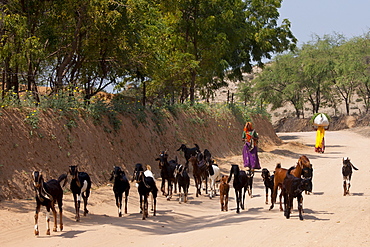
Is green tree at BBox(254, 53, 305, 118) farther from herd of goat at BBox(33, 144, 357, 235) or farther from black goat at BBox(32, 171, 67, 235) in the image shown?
black goat at BBox(32, 171, 67, 235)

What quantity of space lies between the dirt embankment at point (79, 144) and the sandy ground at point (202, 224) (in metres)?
1.08

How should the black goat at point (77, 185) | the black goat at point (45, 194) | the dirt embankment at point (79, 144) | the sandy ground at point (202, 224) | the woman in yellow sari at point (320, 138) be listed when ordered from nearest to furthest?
the sandy ground at point (202, 224)
the black goat at point (45, 194)
the black goat at point (77, 185)
the dirt embankment at point (79, 144)
the woman in yellow sari at point (320, 138)

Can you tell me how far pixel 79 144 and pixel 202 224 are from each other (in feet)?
22.0

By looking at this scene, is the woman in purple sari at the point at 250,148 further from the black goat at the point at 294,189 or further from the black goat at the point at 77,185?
the black goat at the point at 77,185

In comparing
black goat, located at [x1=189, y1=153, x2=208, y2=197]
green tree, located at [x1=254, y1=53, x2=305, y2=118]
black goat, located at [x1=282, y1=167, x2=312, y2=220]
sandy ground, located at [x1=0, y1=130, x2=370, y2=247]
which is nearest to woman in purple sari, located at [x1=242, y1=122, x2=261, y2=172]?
sandy ground, located at [x1=0, y1=130, x2=370, y2=247]

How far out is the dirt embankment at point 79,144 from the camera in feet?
47.9

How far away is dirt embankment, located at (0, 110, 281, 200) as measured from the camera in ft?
47.9

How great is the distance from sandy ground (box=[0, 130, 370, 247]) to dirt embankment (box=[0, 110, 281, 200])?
3.55 feet

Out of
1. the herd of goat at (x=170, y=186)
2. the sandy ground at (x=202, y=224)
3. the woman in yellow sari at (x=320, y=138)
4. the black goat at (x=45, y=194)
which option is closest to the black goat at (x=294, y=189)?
the herd of goat at (x=170, y=186)

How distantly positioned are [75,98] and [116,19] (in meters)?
3.32

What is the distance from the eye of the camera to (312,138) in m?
44.1

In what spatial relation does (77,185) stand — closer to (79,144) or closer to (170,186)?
(170,186)

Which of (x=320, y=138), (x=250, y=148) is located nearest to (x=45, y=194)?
(x=250, y=148)

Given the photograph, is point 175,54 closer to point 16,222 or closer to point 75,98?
point 75,98
